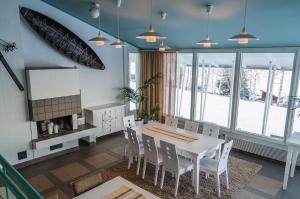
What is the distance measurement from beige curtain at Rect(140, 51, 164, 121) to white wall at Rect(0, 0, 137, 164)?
0.78 m

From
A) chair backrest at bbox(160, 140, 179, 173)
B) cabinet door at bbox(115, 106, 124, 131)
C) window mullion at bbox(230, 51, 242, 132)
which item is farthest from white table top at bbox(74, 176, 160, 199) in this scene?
window mullion at bbox(230, 51, 242, 132)

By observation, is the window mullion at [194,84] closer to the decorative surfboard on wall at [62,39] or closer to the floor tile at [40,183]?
the decorative surfboard on wall at [62,39]

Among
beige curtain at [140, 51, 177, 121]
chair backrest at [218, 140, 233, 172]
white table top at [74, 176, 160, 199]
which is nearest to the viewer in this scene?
white table top at [74, 176, 160, 199]

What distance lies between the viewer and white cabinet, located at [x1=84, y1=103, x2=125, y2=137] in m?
5.92

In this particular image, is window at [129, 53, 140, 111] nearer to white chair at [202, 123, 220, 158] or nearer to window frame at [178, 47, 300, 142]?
window frame at [178, 47, 300, 142]

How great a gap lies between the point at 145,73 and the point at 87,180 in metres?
5.08

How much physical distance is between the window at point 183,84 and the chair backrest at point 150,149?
3.07m

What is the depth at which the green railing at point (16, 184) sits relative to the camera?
989 millimetres

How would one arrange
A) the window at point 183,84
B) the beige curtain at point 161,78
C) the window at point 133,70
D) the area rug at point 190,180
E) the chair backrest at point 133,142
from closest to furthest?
the area rug at point 190,180
the chair backrest at point 133,142
the window at point 183,84
the beige curtain at point 161,78
the window at point 133,70

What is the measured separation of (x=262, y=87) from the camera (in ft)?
17.7

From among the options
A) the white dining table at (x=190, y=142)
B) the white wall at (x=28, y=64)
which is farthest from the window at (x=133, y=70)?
the white dining table at (x=190, y=142)

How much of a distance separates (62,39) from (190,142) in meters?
3.83

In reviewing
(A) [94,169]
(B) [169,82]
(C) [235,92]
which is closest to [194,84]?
(B) [169,82]

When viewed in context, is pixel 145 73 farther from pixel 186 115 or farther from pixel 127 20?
pixel 127 20
